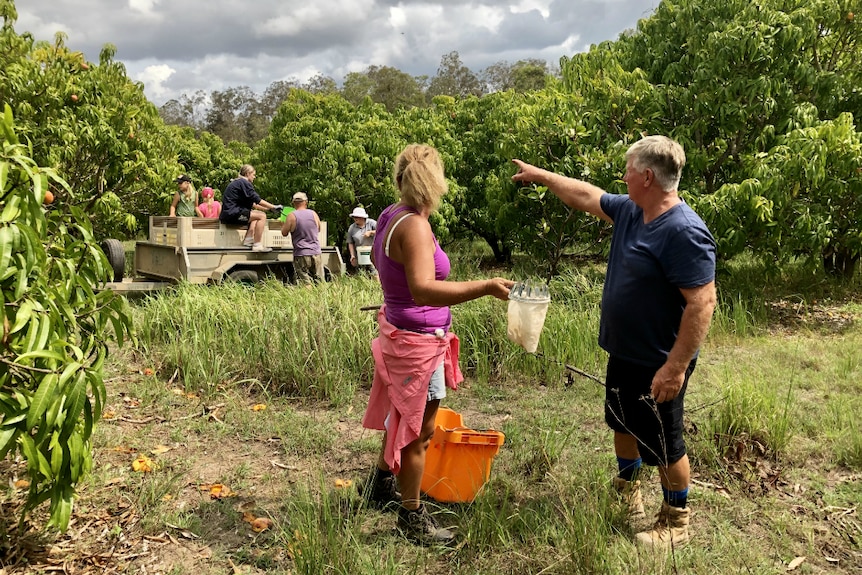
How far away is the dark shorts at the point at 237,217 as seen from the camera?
8680 mm

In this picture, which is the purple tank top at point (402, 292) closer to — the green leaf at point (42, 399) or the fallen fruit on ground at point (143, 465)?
the green leaf at point (42, 399)

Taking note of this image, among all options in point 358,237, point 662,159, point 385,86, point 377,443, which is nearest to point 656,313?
point 662,159

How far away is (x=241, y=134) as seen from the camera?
49906mm

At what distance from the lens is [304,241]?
8.66 m

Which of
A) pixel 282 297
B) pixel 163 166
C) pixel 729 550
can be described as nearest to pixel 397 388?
pixel 729 550

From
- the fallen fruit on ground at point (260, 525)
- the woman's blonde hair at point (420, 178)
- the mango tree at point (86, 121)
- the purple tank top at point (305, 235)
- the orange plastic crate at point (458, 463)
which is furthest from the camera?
the mango tree at point (86, 121)

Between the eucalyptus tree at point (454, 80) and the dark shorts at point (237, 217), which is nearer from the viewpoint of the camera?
the dark shorts at point (237, 217)

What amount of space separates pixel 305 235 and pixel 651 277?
21.0ft

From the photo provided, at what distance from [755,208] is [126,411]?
606 cm

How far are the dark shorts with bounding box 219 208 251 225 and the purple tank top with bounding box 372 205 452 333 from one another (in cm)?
622

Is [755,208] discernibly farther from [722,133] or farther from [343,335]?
[343,335]

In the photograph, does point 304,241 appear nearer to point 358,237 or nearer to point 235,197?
point 235,197

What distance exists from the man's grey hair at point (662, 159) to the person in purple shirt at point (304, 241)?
619 centimetres

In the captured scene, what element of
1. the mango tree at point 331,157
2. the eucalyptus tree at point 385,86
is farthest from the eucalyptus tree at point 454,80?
the mango tree at point 331,157
